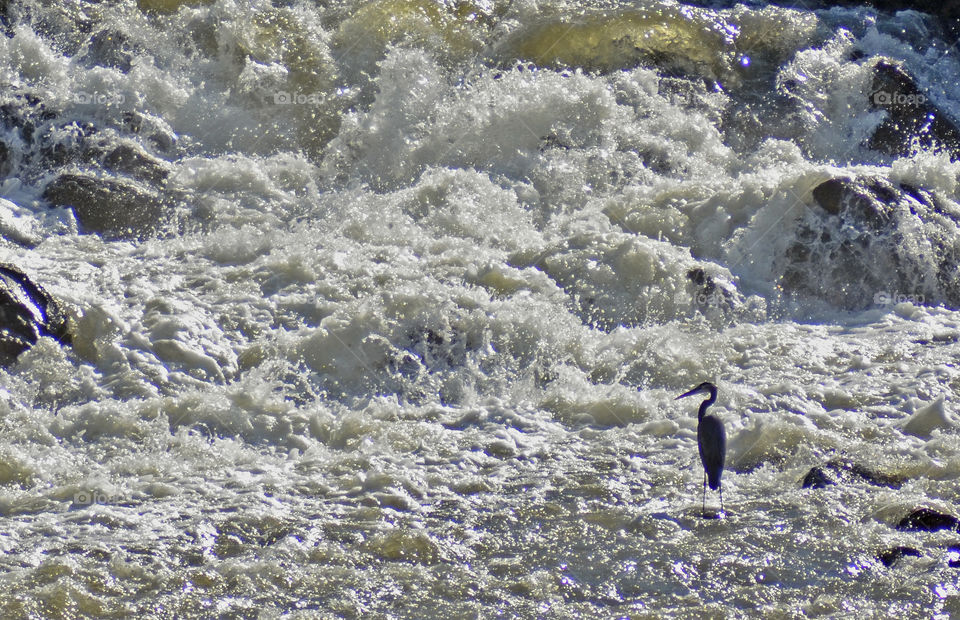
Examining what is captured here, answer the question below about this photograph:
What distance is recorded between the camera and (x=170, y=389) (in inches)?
200

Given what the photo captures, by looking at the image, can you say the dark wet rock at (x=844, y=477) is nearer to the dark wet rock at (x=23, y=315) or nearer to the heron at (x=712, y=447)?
the heron at (x=712, y=447)

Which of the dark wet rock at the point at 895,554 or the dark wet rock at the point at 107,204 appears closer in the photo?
the dark wet rock at the point at 895,554

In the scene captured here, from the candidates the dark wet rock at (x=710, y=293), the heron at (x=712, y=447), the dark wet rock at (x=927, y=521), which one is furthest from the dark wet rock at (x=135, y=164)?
the dark wet rock at (x=927, y=521)

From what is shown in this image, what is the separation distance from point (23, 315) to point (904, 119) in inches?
249

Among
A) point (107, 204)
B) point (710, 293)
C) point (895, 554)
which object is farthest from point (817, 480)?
point (107, 204)

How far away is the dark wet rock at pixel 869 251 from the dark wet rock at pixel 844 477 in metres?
2.04

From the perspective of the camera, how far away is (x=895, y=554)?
12.7 feet

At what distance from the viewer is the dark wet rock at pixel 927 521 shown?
4.03 meters

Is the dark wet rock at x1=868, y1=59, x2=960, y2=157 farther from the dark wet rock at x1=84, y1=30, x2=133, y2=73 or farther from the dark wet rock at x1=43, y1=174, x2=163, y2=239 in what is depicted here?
the dark wet rock at x1=84, y1=30, x2=133, y2=73

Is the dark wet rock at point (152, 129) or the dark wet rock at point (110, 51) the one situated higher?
the dark wet rock at point (110, 51)

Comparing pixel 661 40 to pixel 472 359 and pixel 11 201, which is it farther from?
pixel 11 201

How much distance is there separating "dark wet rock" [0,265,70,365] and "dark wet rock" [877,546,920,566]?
12.1 ft

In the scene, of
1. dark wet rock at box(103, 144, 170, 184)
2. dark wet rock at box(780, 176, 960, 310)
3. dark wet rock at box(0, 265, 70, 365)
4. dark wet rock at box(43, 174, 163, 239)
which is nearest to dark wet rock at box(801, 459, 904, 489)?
dark wet rock at box(780, 176, 960, 310)

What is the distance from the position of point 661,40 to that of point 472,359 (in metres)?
4.15
